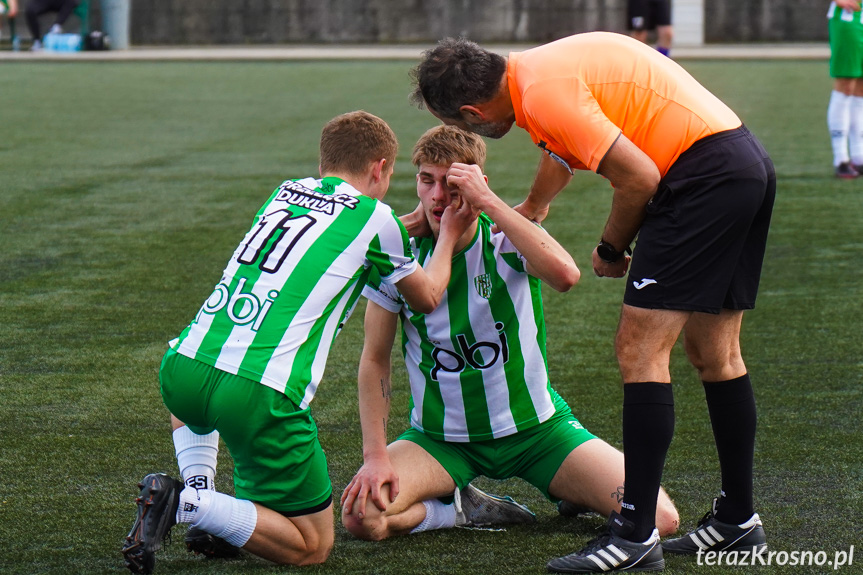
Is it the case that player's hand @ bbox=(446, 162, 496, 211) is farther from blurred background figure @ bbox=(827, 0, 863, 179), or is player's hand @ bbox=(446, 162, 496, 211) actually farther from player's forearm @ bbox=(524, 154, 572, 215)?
blurred background figure @ bbox=(827, 0, 863, 179)

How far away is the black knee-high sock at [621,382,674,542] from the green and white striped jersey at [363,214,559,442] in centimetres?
57

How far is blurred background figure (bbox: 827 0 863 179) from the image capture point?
9102 mm

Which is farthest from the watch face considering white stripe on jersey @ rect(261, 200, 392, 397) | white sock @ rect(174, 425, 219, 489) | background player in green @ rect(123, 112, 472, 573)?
white sock @ rect(174, 425, 219, 489)

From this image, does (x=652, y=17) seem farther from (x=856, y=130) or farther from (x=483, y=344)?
(x=483, y=344)

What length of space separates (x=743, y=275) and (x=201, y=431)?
1530 millimetres

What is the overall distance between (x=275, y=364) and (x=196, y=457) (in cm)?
46

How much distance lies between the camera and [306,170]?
32.2 ft

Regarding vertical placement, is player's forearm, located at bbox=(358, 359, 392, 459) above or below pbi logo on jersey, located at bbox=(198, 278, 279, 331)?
below

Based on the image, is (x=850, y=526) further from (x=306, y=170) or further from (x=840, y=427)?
(x=306, y=170)

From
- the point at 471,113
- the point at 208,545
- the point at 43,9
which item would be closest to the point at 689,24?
the point at 43,9

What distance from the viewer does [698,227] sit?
2857mm

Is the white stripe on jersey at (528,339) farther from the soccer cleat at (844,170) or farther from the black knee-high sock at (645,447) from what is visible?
the soccer cleat at (844,170)

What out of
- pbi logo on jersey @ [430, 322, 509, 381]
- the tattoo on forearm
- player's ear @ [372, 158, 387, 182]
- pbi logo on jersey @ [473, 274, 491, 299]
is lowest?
the tattoo on forearm

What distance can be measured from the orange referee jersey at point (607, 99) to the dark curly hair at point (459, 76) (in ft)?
0.16
